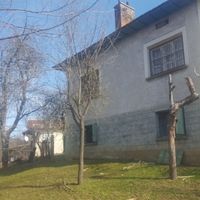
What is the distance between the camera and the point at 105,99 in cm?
1816

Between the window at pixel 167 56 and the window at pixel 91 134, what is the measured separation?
4.76 meters

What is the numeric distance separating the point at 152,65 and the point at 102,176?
5.61 m

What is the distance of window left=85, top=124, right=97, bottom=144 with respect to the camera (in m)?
18.7

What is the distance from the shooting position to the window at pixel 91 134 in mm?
18719

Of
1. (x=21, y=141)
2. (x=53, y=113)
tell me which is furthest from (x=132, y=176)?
(x=21, y=141)

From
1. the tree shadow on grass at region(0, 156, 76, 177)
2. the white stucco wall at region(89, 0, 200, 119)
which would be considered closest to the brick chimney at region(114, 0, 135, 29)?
the white stucco wall at region(89, 0, 200, 119)

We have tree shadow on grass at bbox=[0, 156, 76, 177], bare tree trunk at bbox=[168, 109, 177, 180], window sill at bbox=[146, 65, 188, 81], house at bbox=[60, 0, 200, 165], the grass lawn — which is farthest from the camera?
tree shadow on grass at bbox=[0, 156, 76, 177]

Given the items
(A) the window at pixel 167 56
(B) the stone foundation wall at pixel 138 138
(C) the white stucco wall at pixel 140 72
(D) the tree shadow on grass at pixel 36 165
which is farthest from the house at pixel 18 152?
(A) the window at pixel 167 56

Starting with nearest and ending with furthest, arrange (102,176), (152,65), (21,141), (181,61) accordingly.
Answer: (102,176) < (181,61) < (152,65) < (21,141)

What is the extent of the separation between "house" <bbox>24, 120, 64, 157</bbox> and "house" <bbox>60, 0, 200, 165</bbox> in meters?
6.69

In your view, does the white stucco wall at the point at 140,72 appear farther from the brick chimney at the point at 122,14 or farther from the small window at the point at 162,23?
the brick chimney at the point at 122,14

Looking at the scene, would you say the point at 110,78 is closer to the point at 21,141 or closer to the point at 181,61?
the point at 181,61

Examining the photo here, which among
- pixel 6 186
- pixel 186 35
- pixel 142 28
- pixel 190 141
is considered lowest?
pixel 6 186

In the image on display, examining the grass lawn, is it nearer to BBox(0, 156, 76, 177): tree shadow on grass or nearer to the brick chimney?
BBox(0, 156, 76, 177): tree shadow on grass
